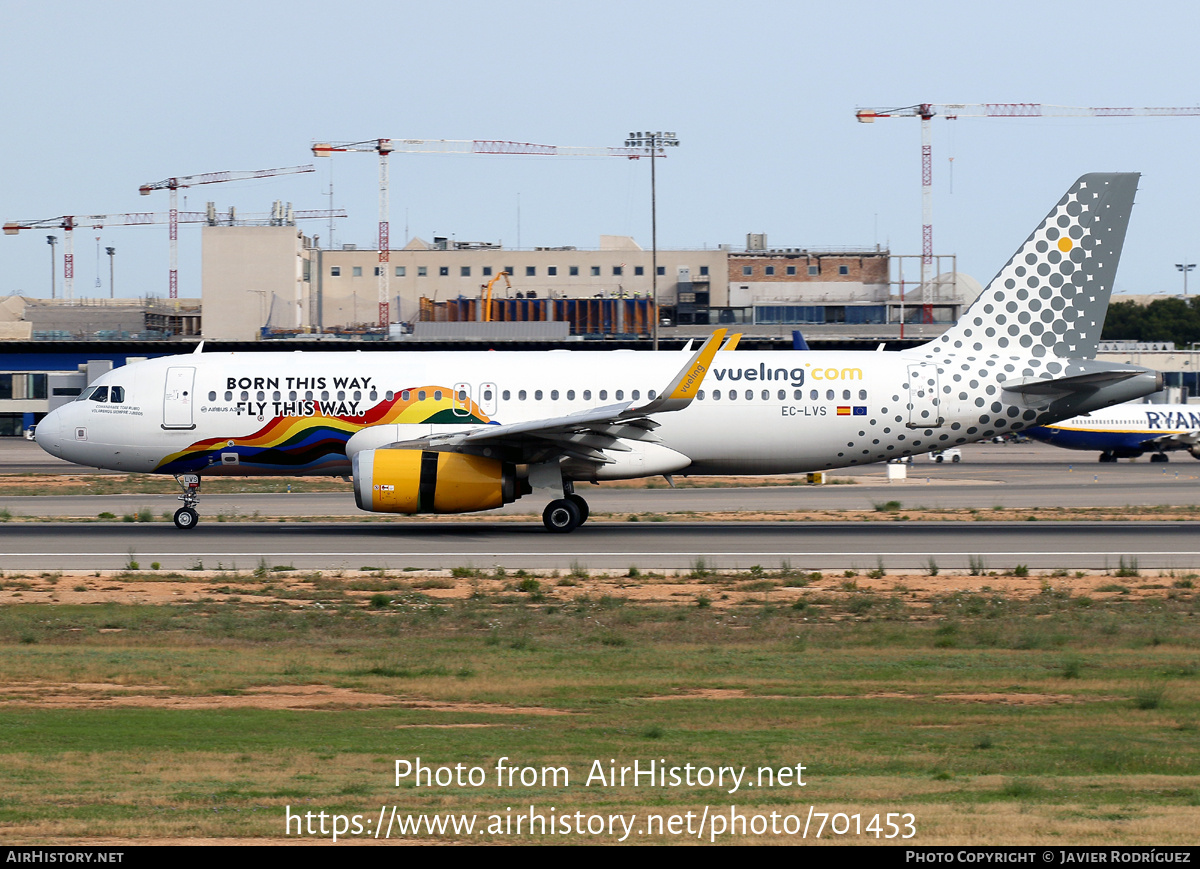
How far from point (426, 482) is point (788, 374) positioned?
877 cm

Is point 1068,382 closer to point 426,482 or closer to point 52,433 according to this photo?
point 426,482

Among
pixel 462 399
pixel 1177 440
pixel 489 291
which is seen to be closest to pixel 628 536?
pixel 462 399

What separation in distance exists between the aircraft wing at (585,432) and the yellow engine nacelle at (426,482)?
0.48 meters

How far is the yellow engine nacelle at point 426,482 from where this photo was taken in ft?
87.6

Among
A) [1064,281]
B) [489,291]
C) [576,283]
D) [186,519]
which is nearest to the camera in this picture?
[186,519]

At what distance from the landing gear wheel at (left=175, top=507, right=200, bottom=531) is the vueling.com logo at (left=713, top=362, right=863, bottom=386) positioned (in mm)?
12558

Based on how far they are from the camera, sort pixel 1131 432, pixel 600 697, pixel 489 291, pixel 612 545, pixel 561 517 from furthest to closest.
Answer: pixel 489 291 < pixel 1131 432 < pixel 561 517 < pixel 612 545 < pixel 600 697

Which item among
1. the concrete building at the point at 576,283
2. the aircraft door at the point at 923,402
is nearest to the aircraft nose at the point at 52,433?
the aircraft door at the point at 923,402

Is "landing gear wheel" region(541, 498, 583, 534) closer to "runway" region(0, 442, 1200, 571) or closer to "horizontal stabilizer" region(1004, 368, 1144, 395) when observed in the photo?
"runway" region(0, 442, 1200, 571)

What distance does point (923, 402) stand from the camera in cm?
2980

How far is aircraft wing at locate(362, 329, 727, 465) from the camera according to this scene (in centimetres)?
2628

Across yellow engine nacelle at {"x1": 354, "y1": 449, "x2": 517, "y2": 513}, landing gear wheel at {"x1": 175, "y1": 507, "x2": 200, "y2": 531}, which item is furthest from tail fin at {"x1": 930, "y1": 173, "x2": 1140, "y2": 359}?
landing gear wheel at {"x1": 175, "y1": 507, "x2": 200, "y2": 531}
